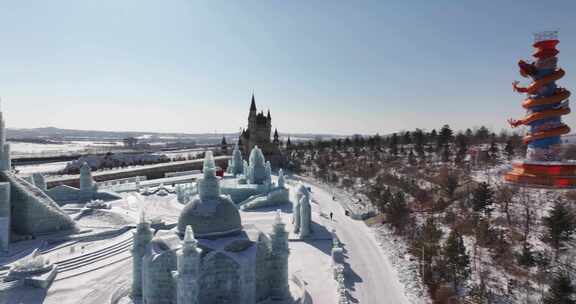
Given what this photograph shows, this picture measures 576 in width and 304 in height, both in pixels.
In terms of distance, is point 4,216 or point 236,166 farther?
point 236,166

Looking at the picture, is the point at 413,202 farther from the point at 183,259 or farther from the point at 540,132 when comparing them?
the point at 183,259

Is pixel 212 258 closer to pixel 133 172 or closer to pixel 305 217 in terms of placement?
pixel 305 217

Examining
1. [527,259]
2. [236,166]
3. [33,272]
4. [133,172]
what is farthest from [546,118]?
[133,172]

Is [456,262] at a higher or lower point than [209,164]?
lower

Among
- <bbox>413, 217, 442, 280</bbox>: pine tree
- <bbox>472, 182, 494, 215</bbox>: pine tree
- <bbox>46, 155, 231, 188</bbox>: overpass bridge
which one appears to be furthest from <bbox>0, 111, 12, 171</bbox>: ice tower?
<bbox>472, 182, 494, 215</bbox>: pine tree

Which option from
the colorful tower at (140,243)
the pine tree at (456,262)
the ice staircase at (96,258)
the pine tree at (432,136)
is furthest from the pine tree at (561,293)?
the pine tree at (432,136)

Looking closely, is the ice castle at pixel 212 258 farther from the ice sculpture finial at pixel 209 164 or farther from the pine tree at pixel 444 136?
the pine tree at pixel 444 136
